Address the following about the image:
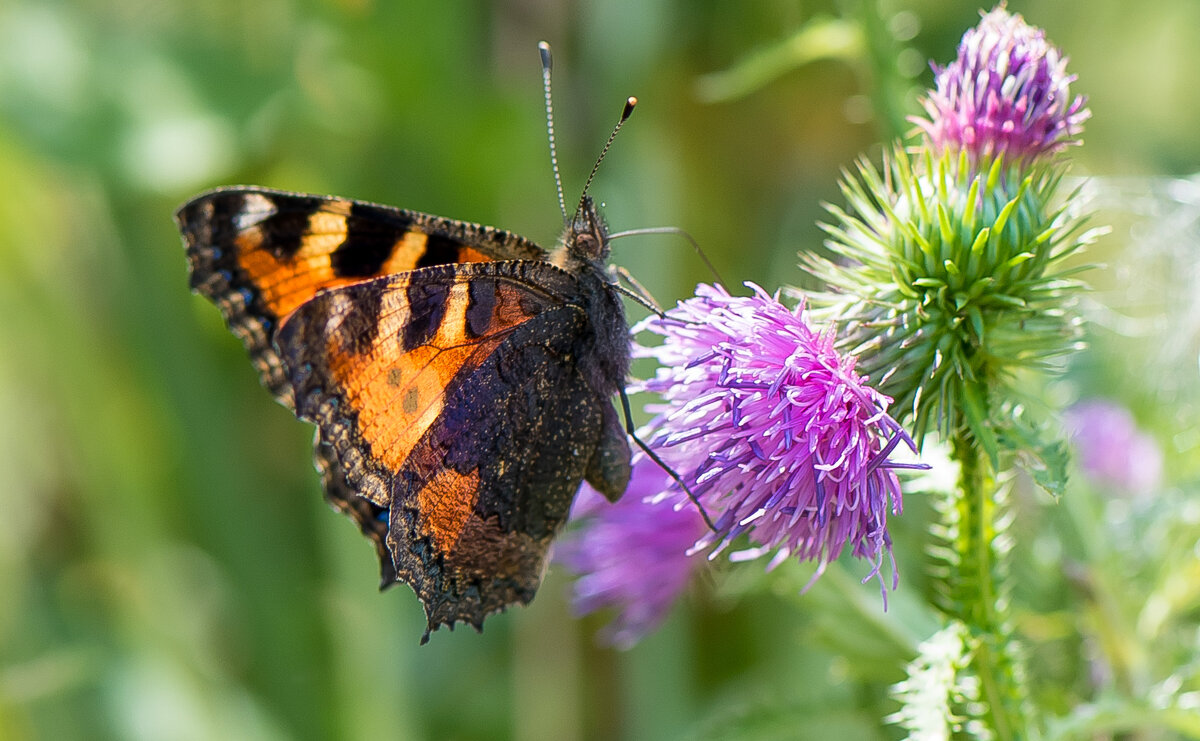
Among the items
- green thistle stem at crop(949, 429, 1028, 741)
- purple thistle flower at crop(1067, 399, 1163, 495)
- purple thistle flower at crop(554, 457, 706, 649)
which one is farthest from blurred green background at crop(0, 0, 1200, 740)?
green thistle stem at crop(949, 429, 1028, 741)

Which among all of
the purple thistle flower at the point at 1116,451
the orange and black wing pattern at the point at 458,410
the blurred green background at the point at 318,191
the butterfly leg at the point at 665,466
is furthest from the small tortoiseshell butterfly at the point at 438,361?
the blurred green background at the point at 318,191

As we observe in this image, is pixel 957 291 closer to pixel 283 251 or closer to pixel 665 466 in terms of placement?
pixel 665 466

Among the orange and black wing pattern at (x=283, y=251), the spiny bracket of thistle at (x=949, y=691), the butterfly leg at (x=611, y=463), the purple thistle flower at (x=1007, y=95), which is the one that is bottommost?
the spiny bracket of thistle at (x=949, y=691)

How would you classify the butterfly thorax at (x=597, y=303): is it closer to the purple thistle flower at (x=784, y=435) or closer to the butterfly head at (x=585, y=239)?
the butterfly head at (x=585, y=239)

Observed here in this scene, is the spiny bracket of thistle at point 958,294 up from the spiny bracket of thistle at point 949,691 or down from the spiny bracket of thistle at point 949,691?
up

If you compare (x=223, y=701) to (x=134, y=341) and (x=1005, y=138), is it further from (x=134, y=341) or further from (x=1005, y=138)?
(x=1005, y=138)

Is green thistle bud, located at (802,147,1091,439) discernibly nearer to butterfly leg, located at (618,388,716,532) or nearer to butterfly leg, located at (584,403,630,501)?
butterfly leg, located at (618,388,716,532)

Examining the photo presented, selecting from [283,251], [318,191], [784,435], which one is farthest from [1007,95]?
[318,191]
